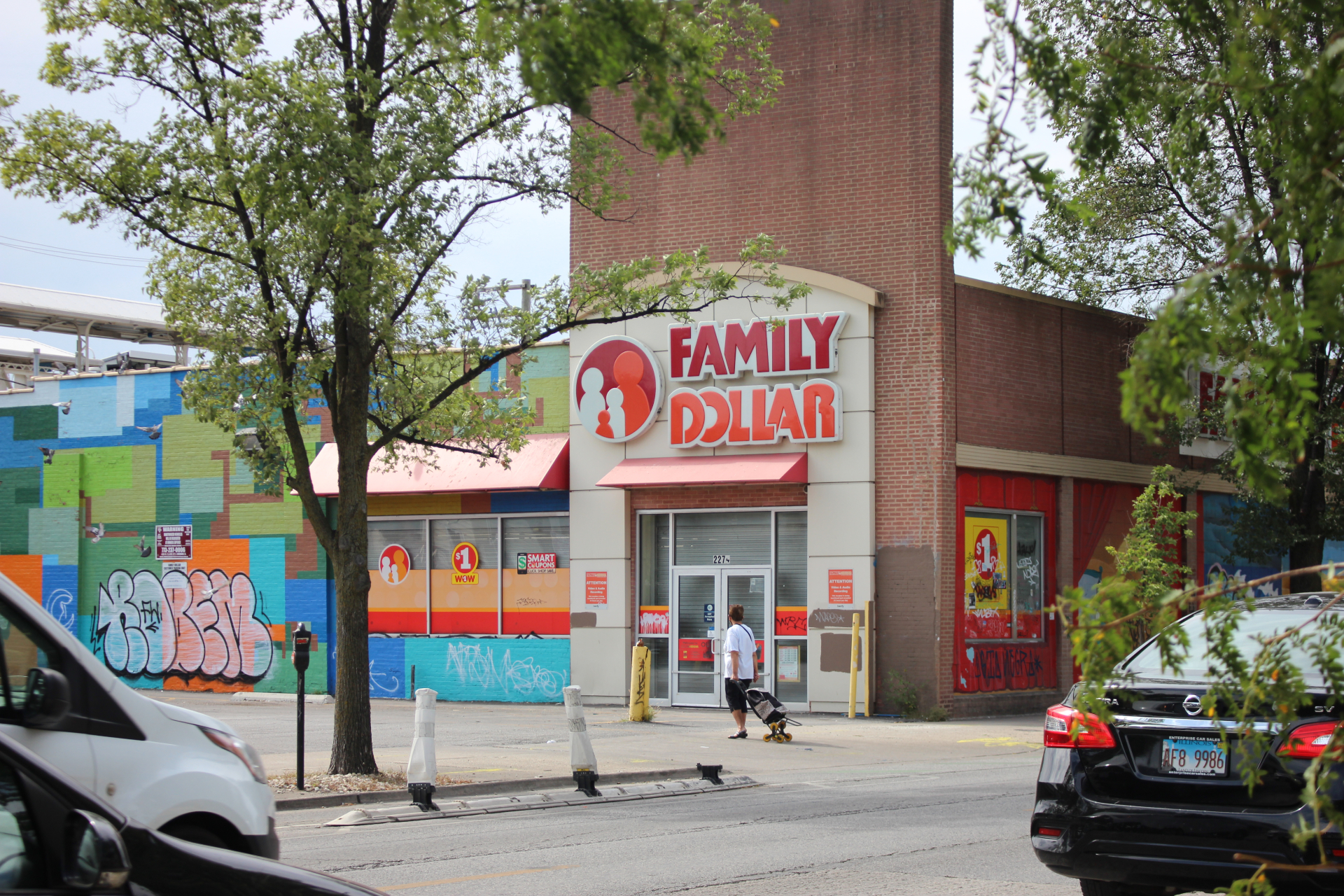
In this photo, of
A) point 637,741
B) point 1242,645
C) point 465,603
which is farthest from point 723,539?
point 1242,645

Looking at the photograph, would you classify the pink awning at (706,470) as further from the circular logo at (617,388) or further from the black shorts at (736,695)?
the black shorts at (736,695)

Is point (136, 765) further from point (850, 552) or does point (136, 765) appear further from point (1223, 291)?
point (850, 552)

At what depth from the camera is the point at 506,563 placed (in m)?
25.4

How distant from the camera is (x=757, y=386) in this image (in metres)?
23.1

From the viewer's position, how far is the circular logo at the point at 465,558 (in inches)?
1011

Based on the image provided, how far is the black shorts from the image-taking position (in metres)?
18.9

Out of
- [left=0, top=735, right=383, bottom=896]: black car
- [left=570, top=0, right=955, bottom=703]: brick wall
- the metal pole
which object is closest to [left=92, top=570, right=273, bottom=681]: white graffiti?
[left=570, top=0, right=955, bottom=703]: brick wall

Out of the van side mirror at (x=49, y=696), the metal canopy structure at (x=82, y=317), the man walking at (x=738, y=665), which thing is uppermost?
the metal canopy structure at (x=82, y=317)

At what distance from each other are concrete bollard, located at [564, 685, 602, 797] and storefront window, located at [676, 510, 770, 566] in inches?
389

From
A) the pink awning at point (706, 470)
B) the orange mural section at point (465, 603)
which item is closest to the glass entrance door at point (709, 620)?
the pink awning at point (706, 470)

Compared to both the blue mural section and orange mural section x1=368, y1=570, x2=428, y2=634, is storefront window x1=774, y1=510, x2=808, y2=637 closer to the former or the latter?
the blue mural section

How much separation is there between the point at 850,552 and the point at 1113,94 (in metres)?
18.1

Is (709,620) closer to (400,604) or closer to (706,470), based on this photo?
(706,470)

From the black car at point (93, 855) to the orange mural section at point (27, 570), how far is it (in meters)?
28.5
